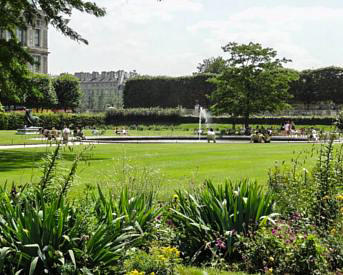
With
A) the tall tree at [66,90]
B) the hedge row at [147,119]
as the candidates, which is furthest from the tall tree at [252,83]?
the tall tree at [66,90]

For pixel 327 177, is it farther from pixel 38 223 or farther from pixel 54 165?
pixel 38 223

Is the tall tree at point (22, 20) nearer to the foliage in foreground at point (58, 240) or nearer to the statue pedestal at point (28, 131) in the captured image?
the foliage in foreground at point (58, 240)

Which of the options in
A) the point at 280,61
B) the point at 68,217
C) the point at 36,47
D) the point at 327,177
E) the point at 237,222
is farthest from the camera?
the point at 36,47

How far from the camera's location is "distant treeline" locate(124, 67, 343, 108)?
75.2 metres

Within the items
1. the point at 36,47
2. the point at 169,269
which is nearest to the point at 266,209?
the point at 169,269

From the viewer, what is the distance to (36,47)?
105500 mm

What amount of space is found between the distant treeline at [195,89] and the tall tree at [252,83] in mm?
25716

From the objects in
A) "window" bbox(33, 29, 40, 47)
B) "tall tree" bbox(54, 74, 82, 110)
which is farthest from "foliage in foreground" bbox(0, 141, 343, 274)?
"window" bbox(33, 29, 40, 47)

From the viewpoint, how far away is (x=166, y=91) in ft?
290

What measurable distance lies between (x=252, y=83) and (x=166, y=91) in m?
39.3

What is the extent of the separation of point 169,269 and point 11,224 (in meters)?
1.57

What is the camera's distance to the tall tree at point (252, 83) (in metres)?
50.0

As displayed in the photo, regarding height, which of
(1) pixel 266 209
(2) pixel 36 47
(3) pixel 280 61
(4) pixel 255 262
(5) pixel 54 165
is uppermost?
(2) pixel 36 47

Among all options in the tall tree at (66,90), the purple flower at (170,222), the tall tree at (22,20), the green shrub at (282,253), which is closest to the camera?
the green shrub at (282,253)
